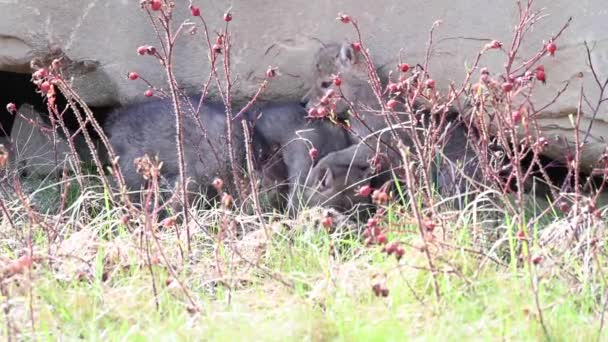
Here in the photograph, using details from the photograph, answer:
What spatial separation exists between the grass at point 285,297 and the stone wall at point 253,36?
1458 millimetres

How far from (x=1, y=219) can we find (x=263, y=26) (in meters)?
1.62

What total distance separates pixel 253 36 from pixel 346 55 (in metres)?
0.50

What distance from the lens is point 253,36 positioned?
18.0ft

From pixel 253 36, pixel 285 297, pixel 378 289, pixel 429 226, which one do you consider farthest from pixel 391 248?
pixel 253 36

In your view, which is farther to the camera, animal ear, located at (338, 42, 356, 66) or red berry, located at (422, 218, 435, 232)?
animal ear, located at (338, 42, 356, 66)

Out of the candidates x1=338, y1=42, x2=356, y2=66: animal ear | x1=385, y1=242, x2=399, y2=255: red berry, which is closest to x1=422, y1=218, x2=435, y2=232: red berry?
x1=385, y1=242, x2=399, y2=255: red berry

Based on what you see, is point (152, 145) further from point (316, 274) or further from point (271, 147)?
point (316, 274)

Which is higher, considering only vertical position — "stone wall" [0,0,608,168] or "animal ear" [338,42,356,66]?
"stone wall" [0,0,608,168]

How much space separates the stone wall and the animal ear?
7 centimetres

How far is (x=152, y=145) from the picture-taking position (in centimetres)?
546

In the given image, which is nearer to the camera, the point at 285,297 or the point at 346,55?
the point at 285,297

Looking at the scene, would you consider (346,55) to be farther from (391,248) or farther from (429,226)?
(391,248)

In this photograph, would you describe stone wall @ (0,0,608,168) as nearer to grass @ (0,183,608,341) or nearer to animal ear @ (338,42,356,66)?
animal ear @ (338,42,356,66)

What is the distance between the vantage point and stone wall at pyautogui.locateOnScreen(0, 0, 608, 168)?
5.02 metres
